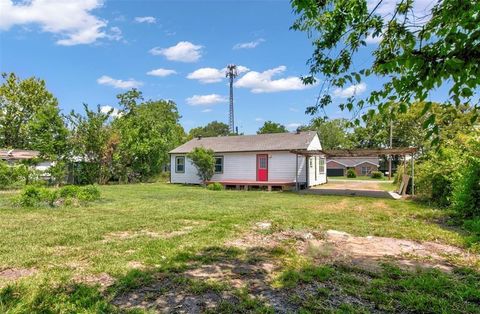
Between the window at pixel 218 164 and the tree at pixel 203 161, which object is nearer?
the tree at pixel 203 161

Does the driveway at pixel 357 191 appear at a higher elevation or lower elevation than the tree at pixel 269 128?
lower

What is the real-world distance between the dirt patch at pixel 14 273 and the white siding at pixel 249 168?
16638 mm

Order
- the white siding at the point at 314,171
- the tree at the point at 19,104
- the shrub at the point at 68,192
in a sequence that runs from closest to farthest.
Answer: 1. the shrub at the point at 68,192
2. the white siding at the point at 314,171
3. the tree at the point at 19,104

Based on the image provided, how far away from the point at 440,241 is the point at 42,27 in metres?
14.7

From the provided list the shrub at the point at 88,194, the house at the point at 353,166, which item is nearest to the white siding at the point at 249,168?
the shrub at the point at 88,194

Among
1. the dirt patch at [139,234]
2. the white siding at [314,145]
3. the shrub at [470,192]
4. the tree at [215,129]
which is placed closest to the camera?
the dirt patch at [139,234]

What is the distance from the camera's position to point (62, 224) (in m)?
7.25

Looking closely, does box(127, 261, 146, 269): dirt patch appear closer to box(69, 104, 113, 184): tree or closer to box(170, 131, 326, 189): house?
box(170, 131, 326, 189): house

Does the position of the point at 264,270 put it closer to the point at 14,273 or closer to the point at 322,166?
the point at 14,273

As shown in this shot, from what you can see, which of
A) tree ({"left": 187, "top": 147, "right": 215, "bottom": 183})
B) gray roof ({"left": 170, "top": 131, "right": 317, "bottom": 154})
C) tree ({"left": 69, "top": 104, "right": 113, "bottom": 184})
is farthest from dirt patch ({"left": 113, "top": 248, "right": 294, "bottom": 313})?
tree ({"left": 69, "top": 104, "right": 113, "bottom": 184})

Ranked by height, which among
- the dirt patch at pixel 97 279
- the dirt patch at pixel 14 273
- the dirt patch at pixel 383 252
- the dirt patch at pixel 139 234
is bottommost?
the dirt patch at pixel 383 252

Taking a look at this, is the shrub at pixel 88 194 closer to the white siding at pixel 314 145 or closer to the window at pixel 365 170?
the white siding at pixel 314 145

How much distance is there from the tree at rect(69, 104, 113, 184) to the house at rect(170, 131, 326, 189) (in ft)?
15.6

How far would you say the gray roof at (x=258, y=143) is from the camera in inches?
800
